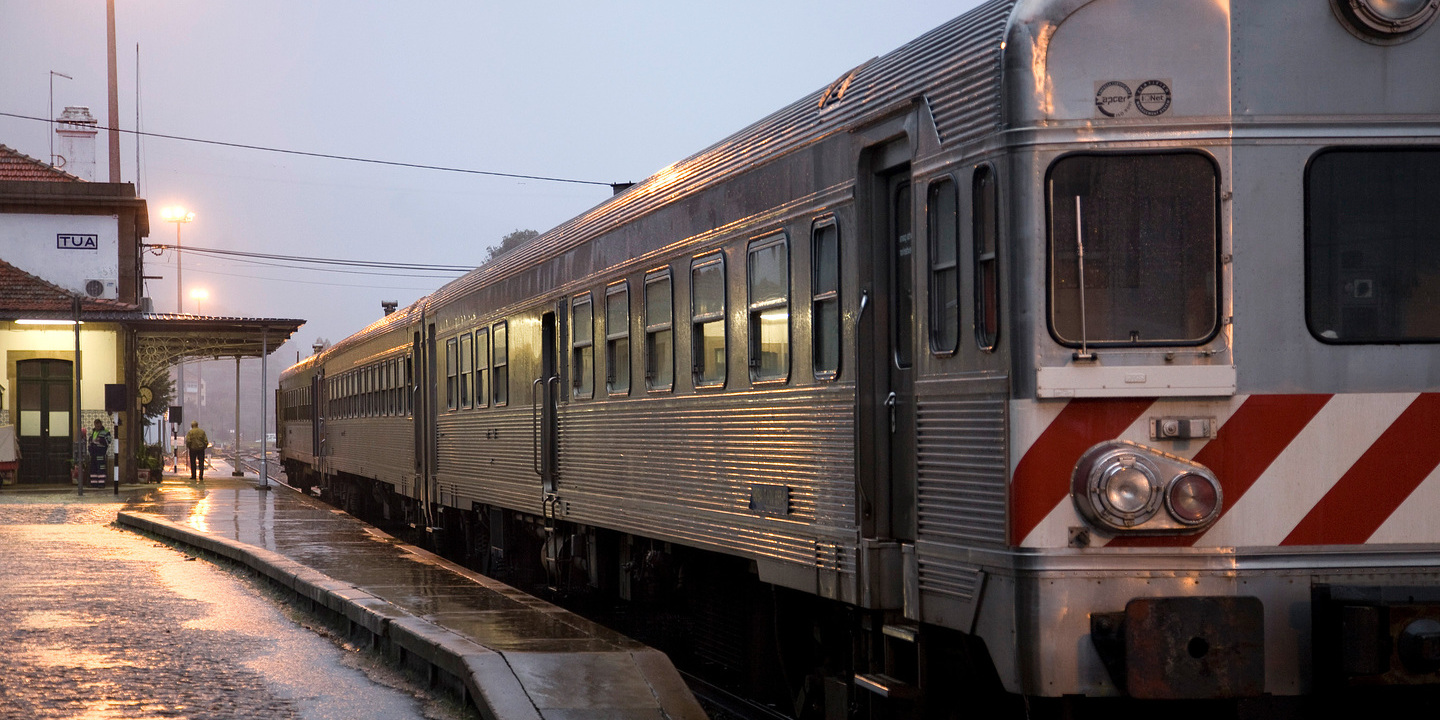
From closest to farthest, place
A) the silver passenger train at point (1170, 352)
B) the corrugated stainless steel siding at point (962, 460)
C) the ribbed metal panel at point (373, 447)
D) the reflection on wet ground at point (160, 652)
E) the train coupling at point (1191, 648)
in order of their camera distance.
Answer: the train coupling at point (1191, 648)
the silver passenger train at point (1170, 352)
the corrugated stainless steel siding at point (962, 460)
the reflection on wet ground at point (160, 652)
the ribbed metal panel at point (373, 447)

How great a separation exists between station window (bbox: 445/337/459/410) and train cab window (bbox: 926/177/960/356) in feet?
37.7

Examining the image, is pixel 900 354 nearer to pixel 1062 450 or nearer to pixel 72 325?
pixel 1062 450

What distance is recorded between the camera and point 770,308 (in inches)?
321

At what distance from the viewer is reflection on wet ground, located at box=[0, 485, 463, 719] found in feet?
27.8

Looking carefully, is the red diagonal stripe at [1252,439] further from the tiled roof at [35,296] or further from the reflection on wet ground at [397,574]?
the tiled roof at [35,296]

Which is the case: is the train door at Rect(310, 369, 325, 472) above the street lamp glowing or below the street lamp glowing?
below

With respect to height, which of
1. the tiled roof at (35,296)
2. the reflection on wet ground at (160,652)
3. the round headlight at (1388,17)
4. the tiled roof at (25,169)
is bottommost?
the reflection on wet ground at (160,652)

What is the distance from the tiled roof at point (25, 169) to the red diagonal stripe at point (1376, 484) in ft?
124

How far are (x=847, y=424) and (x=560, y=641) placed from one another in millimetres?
2907

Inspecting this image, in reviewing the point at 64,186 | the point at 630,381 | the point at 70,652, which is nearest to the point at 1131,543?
the point at 630,381

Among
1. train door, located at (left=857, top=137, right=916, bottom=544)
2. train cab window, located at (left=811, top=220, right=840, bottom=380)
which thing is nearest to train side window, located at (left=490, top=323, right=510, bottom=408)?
train cab window, located at (left=811, top=220, right=840, bottom=380)

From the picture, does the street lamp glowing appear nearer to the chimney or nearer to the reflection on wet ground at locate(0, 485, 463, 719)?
the chimney

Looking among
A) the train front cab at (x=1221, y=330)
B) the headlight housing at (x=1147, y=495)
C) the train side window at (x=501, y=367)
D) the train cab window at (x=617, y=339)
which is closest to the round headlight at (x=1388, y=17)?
the train front cab at (x=1221, y=330)

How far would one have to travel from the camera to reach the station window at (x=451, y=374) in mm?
17375
